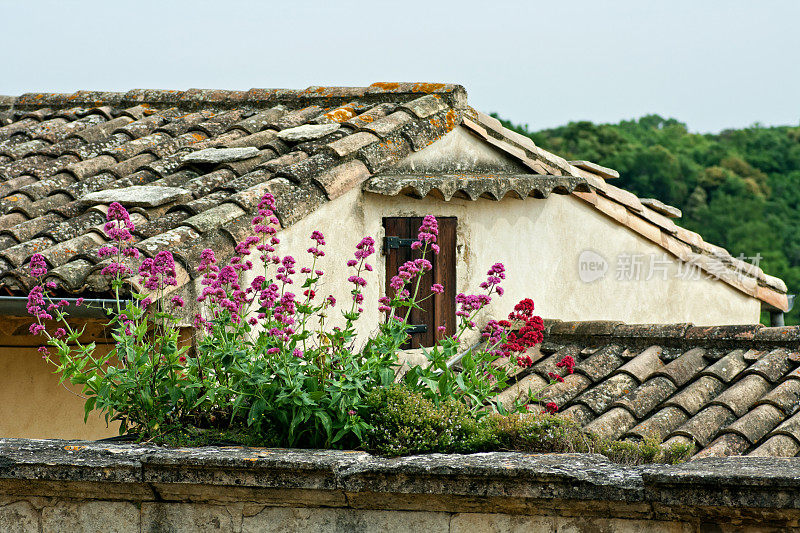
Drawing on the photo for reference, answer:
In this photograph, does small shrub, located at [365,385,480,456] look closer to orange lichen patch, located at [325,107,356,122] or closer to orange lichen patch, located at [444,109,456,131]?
orange lichen patch, located at [444,109,456,131]

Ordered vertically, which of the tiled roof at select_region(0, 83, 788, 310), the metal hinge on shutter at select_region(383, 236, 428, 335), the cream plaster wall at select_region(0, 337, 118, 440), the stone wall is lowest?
the cream plaster wall at select_region(0, 337, 118, 440)

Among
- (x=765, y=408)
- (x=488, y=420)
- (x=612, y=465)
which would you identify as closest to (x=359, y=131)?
(x=765, y=408)

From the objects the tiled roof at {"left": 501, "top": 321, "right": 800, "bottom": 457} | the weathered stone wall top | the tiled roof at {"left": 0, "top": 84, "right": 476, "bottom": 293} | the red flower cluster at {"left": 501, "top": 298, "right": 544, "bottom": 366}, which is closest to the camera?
the weathered stone wall top

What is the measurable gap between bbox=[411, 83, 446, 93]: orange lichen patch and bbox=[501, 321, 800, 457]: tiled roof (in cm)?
Result: 193

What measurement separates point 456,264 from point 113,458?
4.07 metres

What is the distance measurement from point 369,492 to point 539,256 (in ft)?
16.3

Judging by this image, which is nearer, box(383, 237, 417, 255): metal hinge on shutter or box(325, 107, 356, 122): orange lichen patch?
box(383, 237, 417, 255): metal hinge on shutter

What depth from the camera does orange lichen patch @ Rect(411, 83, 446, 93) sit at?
6.70 metres

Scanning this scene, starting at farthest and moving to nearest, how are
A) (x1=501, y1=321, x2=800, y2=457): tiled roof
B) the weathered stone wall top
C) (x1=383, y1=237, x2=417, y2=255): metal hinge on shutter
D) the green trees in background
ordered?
1. the green trees in background
2. (x1=383, y1=237, x2=417, y2=255): metal hinge on shutter
3. (x1=501, y1=321, x2=800, y2=457): tiled roof
4. the weathered stone wall top

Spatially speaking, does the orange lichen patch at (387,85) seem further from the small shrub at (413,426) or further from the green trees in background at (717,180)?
the green trees in background at (717,180)

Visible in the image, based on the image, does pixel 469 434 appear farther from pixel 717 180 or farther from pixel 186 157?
pixel 717 180

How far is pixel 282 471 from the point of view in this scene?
8.54 ft

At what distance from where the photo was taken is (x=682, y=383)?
219 inches

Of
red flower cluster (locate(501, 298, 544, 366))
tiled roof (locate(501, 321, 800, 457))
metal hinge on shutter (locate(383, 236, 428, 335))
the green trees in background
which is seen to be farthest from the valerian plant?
the green trees in background
